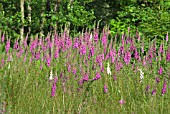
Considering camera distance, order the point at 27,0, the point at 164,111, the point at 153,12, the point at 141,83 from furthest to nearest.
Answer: the point at 27,0 < the point at 153,12 < the point at 141,83 < the point at 164,111

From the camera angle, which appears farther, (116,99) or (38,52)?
(38,52)

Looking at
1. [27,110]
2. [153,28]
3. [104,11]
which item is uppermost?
[27,110]

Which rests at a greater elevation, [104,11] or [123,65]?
[123,65]

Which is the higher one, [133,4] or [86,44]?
[86,44]

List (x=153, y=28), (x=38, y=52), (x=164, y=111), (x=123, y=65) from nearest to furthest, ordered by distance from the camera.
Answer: (x=164, y=111), (x=123, y=65), (x=38, y=52), (x=153, y=28)

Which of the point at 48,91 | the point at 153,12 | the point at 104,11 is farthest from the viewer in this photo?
the point at 104,11

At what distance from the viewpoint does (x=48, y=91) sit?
4535mm

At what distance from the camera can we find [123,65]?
212 inches

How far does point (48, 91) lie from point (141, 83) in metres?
1.11

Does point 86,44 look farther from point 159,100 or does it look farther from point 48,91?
point 159,100

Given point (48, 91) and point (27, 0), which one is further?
point (27, 0)

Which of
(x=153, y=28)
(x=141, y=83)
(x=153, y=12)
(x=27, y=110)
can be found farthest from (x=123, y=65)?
(x=153, y=12)

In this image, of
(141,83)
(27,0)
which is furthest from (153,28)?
(141,83)

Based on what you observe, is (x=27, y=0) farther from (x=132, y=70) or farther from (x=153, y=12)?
(x=132, y=70)
